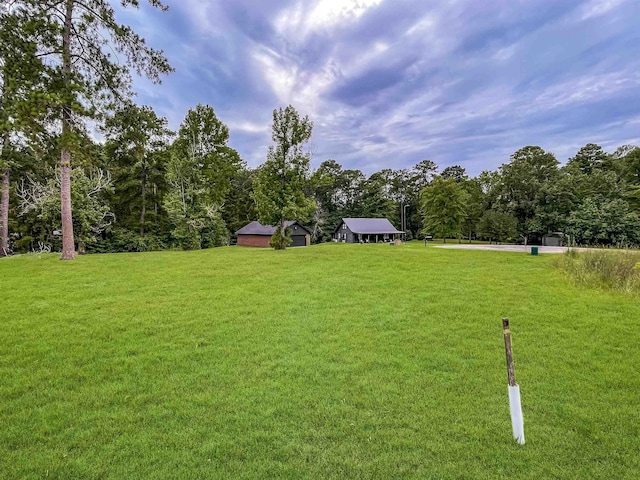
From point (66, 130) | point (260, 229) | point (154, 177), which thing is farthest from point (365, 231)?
point (66, 130)

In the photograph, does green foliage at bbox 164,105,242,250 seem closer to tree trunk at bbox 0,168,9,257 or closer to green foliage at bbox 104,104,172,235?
green foliage at bbox 104,104,172,235

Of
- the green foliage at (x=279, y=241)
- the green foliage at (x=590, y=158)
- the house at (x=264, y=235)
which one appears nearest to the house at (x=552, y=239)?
the green foliage at (x=590, y=158)

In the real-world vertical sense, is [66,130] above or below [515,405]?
above

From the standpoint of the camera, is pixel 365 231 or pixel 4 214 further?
pixel 365 231

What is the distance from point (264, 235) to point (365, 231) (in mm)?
14206

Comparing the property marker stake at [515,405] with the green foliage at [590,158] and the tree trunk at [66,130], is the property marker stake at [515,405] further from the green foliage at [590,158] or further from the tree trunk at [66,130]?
the green foliage at [590,158]

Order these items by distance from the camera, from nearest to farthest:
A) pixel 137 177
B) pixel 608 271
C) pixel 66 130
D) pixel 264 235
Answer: pixel 608 271, pixel 66 130, pixel 137 177, pixel 264 235

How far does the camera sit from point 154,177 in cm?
2962

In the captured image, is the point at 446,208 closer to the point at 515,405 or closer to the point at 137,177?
the point at 137,177

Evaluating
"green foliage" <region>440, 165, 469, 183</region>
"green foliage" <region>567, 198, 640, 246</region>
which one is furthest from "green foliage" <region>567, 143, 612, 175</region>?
"green foliage" <region>567, 198, 640, 246</region>

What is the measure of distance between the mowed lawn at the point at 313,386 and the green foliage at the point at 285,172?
15851 mm

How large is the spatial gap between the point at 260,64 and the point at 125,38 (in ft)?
19.0

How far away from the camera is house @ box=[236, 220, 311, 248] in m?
36.7

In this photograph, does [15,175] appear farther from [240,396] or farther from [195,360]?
[240,396]
